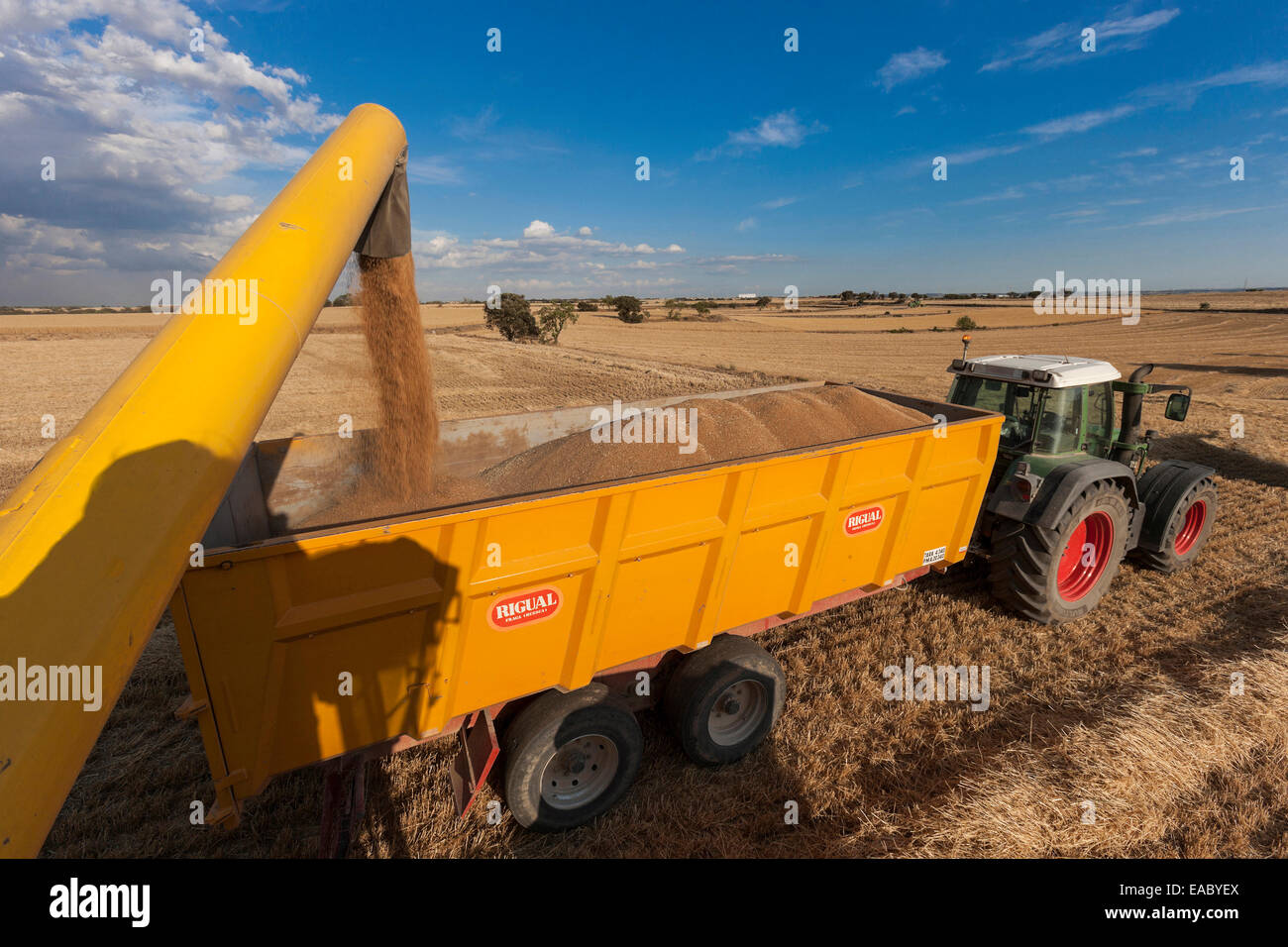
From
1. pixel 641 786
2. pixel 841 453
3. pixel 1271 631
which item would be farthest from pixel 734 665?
pixel 1271 631

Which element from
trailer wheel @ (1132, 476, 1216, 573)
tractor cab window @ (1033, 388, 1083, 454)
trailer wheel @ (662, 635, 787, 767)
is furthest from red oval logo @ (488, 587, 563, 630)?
trailer wheel @ (1132, 476, 1216, 573)

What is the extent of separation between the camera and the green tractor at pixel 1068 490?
4832 millimetres

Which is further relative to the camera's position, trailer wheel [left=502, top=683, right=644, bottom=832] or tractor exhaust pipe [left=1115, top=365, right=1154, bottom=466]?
tractor exhaust pipe [left=1115, top=365, right=1154, bottom=466]

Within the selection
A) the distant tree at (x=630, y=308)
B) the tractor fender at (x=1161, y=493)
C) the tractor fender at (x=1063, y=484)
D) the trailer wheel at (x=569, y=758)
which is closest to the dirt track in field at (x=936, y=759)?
the trailer wheel at (x=569, y=758)

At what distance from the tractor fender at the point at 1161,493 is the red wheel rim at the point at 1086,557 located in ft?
2.79

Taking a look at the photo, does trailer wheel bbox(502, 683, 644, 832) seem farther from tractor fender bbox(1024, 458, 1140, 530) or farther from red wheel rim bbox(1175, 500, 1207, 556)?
red wheel rim bbox(1175, 500, 1207, 556)

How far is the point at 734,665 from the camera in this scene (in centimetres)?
359

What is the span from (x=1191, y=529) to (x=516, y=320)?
3421 centimetres

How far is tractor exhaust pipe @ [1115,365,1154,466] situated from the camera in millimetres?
5715

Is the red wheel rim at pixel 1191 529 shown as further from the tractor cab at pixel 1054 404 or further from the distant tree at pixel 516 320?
the distant tree at pixel 516 320

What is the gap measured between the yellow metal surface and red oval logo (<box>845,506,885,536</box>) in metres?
0.02

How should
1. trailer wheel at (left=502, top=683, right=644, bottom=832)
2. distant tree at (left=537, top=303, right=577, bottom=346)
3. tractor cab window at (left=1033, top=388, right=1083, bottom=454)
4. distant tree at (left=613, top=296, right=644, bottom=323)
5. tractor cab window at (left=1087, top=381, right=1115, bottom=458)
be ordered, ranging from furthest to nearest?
distant tree at (left=613, top=296, right=644, bottom=323), distant tree at (left=537, top=303, right=577, bottom=346), tractor cab window at (left=1087, top=381, right=1115, bottom=458), tractor cab window at (left=1033, top=388, right=1083, bottom=454), trailer wheel at (left=502, top=683, right=644, bottom=832)

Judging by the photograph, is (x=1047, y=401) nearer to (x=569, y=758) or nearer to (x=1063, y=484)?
(x=1063, y=484)
